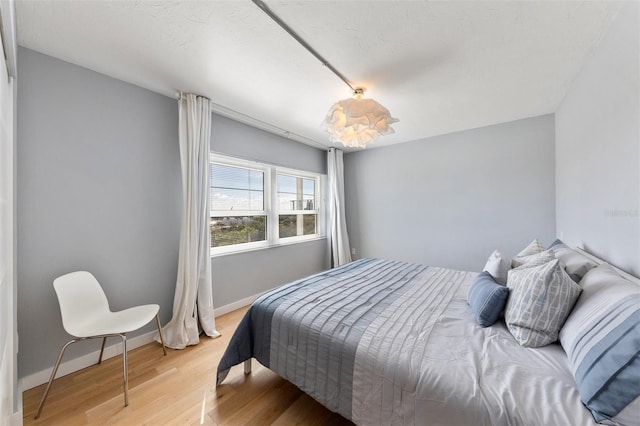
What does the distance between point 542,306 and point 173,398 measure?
224cm

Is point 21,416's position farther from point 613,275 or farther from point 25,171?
point 613,275

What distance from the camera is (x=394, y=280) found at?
2133 millimetres

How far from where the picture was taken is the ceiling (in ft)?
4.46

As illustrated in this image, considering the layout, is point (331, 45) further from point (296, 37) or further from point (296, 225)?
point (296, 225)

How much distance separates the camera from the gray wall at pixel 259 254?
2789 mm

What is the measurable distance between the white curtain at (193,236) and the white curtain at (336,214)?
2231 mm

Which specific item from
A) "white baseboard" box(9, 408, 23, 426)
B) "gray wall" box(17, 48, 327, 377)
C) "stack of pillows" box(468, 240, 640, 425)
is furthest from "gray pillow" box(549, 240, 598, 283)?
"white baseboard" box(9, 408, 23, 426)

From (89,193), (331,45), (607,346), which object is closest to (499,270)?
(607,346)

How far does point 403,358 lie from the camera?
3.57 feet

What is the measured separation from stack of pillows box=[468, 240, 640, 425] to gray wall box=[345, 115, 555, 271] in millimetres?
1687

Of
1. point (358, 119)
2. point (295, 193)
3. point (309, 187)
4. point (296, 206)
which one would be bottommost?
point (296, 206)

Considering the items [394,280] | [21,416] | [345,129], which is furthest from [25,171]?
[394,280]

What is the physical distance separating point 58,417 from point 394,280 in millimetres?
2459

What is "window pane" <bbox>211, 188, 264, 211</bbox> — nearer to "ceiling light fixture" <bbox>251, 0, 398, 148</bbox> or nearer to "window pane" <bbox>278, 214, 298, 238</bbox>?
"window pane" <bbox>278, 214, 298, 238</bbox>
